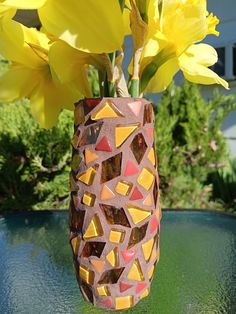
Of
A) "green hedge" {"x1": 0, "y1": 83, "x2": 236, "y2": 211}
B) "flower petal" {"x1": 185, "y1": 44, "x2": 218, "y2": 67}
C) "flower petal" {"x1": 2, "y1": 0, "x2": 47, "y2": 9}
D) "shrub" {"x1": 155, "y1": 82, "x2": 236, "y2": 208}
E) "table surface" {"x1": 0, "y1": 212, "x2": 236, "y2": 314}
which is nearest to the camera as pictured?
"flower petal" {"x1": 2, "y1": 0, "x2": 47, "y2": 9}

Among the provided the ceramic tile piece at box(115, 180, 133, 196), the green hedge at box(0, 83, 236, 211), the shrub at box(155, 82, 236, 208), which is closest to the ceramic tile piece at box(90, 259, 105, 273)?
the ceramic tile piece at box(115, 180, 133, 196)

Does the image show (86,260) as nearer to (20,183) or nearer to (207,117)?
(20,183)

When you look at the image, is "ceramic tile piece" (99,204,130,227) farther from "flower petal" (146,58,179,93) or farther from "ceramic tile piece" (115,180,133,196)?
"flower petal" (146,58,179,93)

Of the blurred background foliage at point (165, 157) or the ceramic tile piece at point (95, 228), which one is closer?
the ceramic tile piece at point (95, 228)

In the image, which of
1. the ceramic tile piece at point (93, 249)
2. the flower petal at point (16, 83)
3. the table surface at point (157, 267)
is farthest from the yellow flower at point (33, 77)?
the table surface at point (157, 267)

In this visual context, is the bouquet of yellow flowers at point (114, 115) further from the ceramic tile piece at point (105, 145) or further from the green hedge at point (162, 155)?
the green hedge at point (162, 155)

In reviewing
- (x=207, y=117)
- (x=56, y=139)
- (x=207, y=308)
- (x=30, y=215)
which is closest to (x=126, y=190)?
(x=207, y=308)
